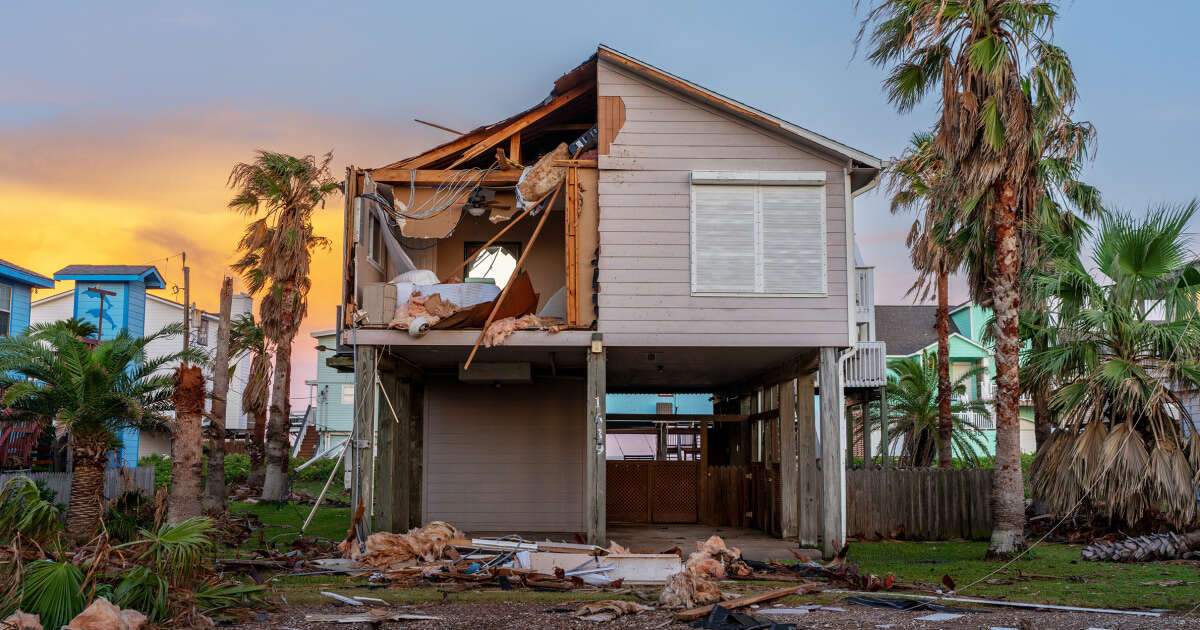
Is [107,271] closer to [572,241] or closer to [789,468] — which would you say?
[572,241]

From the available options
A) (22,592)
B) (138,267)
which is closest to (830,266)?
(22,592)

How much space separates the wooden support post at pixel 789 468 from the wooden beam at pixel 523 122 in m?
6.15

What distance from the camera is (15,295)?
2395cm

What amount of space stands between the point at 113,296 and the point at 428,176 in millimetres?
16818

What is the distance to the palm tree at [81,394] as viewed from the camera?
15.2m

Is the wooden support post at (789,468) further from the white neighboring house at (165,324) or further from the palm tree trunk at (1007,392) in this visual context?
the white neighboring house at (165,324)

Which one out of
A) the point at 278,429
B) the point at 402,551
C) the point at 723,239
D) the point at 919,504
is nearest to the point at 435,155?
the point at 723,239

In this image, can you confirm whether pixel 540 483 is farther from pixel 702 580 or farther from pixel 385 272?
pixel 702 580

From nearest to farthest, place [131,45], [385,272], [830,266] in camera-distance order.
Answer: [830,266] → [131,45] → [385,272]

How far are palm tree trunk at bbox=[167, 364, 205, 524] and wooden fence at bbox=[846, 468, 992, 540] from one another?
1132 centimetres

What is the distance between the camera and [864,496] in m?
19.1

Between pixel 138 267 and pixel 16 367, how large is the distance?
13.7m

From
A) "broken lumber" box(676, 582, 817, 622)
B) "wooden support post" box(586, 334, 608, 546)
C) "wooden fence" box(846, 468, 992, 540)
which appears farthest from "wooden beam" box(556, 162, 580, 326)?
"wooden fence" box(846, 468, 992, 540)

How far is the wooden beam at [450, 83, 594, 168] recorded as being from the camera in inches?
605
